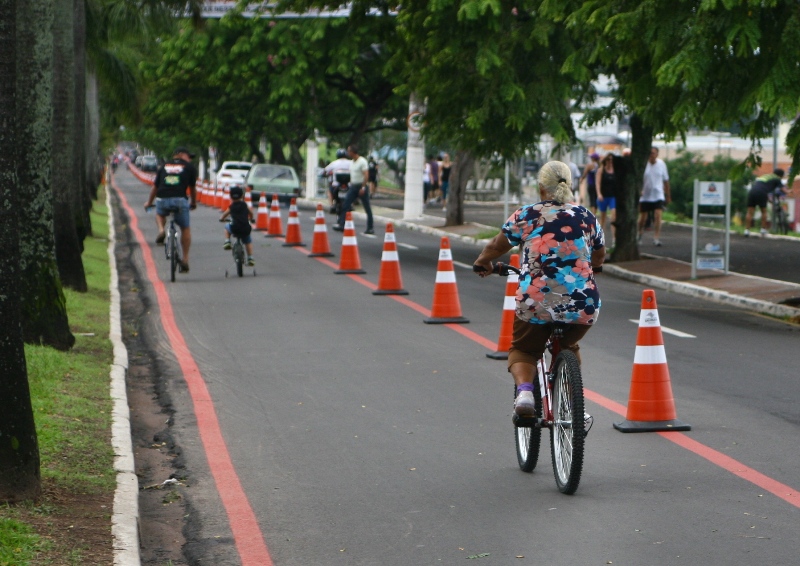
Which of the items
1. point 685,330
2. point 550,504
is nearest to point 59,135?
point 685,330

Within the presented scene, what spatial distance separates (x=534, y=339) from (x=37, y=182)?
641cm

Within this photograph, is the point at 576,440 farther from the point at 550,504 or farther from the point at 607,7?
the point at 607,7

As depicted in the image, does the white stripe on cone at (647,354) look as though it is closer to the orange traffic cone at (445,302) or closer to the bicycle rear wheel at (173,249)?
the orange traffic cone at (445,302)

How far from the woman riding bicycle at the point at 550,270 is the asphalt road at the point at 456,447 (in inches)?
32.1

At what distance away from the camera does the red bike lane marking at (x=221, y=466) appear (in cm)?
628

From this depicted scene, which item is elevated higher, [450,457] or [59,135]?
[59,135]

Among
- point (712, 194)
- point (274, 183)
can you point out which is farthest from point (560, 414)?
point (274, 183)

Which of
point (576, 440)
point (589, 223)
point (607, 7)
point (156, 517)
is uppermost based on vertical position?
point (607, 7)

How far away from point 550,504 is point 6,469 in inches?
112

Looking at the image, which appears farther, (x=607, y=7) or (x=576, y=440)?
(x=607, y=7)

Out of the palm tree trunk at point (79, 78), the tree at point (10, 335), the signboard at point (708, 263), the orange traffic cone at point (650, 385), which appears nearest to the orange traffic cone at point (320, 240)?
the palm tree trunk at point (79, 78)

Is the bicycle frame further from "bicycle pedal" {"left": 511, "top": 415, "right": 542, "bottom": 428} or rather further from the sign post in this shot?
the sign post

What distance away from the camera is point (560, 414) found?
23.5ft

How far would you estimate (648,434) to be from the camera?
8.71 m
